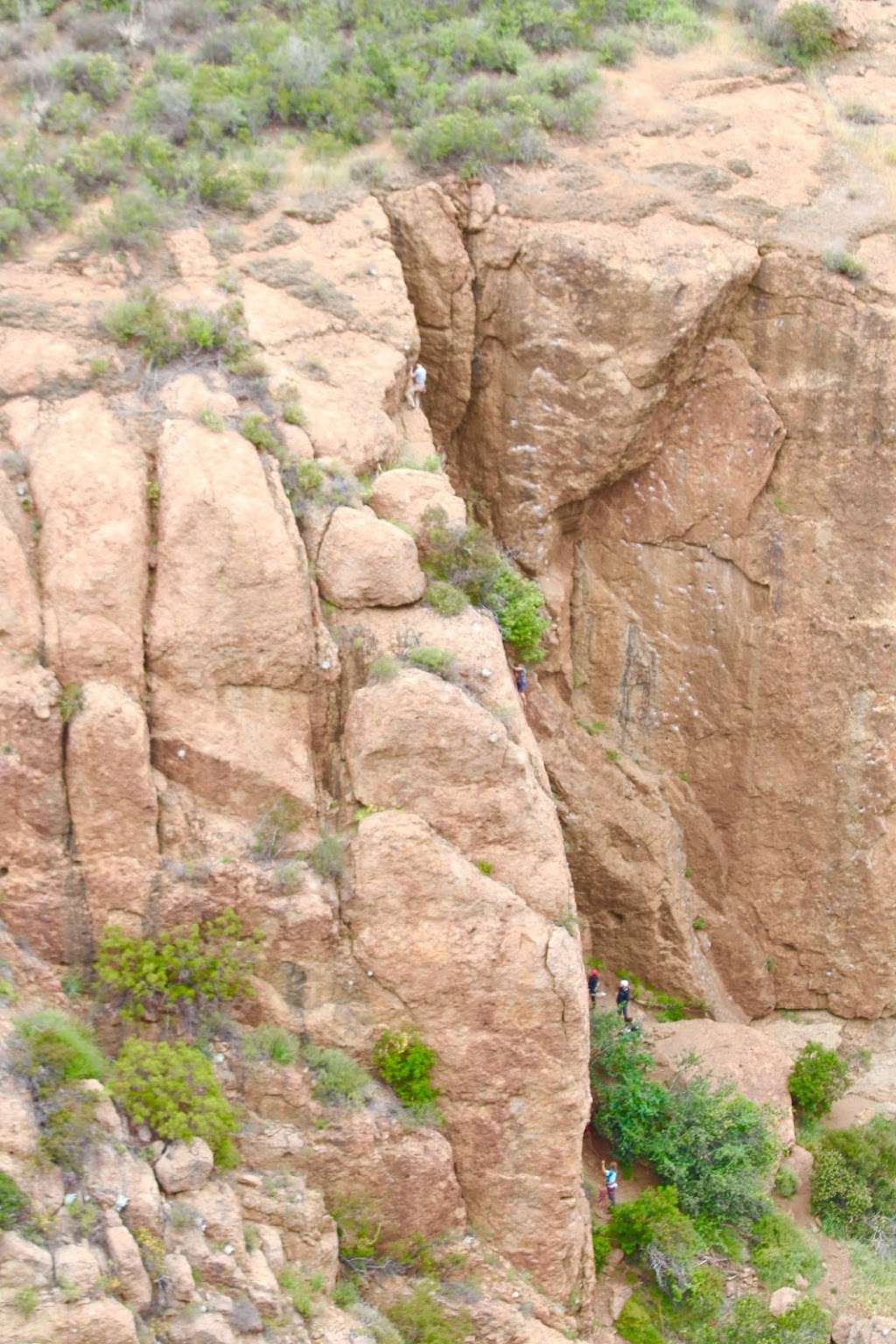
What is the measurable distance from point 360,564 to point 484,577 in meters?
1.83

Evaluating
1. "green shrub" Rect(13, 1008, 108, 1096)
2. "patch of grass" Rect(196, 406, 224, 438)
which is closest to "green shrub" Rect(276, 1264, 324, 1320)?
"green shrub" Rect(13, 1008, 108, 1096)

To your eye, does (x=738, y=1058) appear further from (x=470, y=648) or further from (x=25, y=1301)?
(x=25, y=1301)

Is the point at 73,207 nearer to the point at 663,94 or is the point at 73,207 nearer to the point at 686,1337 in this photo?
the point at 663,94

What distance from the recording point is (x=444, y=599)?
15680mm

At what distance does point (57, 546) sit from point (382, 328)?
18.1 feet

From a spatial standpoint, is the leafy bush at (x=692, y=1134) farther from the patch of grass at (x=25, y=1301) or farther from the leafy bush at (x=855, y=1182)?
the patch of grass at (x=25, y=1301)

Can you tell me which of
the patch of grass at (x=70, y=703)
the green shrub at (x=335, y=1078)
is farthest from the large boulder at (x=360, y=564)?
the green shrub at (x=335, y=1078)

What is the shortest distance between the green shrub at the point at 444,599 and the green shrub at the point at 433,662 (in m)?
0.59

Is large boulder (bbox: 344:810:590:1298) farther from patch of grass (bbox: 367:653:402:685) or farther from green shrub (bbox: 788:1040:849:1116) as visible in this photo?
green shrub (bbox: 788:1040:849:1116)

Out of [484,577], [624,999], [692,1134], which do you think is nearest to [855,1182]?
[692,1134]

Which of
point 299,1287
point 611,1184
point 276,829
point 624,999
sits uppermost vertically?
point 276,829

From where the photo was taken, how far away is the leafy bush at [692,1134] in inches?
685

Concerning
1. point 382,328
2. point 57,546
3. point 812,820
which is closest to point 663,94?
point 382,328

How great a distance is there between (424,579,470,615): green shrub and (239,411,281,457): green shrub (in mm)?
2147
